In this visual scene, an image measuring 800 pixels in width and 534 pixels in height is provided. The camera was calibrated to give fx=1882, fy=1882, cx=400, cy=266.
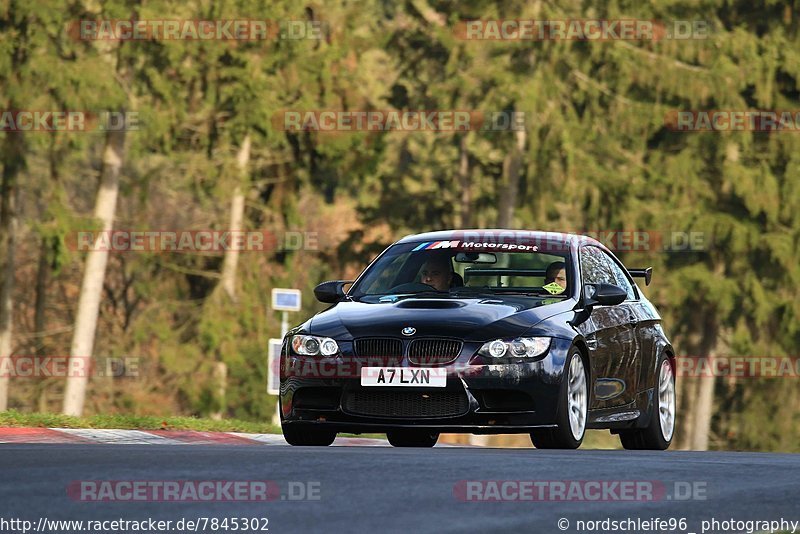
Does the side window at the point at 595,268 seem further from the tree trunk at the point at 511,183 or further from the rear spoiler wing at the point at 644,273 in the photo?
the tree trunk at the point at 511,183

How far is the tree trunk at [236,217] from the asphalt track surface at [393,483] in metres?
29.1

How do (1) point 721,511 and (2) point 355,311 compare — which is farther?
(2) point 355,311

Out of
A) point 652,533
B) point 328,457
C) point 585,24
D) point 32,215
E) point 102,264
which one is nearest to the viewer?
point 652,533

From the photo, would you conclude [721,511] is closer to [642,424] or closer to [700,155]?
[642,424]

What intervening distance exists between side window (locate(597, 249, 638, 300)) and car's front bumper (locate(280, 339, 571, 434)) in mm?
2659

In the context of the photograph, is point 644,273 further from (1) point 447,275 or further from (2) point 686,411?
(2) point 686,411

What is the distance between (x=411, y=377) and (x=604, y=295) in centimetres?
203

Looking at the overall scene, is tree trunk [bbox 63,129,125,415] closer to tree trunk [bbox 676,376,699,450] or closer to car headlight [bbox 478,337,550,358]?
tree trunk [bbox 676,376,699,450]

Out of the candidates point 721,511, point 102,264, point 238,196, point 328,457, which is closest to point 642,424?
point 328,457

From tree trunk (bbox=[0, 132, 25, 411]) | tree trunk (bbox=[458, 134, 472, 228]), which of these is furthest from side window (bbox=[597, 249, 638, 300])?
tree trunk (bbox=[458, 134, 472, 228])

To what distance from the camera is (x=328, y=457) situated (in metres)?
10.5

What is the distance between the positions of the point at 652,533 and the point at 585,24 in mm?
36523

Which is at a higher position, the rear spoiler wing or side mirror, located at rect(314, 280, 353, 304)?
the rear spoiler wing

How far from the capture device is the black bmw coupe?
A: 1247cm
